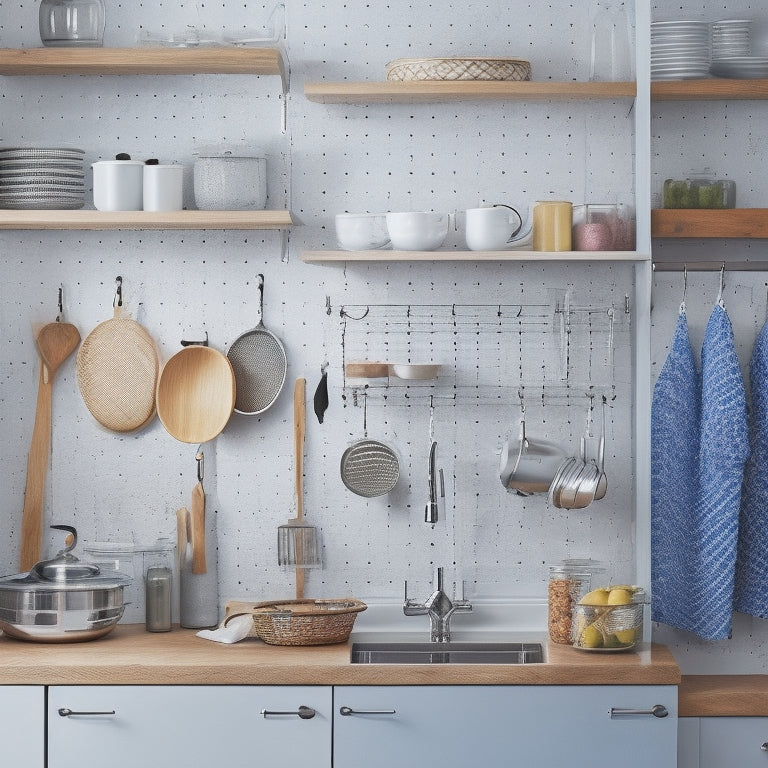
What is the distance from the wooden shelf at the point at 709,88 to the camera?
283 centimetres

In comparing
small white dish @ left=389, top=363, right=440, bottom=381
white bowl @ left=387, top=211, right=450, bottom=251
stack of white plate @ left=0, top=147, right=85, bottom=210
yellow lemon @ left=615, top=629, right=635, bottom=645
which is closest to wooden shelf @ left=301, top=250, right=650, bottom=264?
white bowl @ left=387, top=211, right=450, bottom=251

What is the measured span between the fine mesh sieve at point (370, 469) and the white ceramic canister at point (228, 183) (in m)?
0.69

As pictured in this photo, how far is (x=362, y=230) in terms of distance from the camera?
2.79m

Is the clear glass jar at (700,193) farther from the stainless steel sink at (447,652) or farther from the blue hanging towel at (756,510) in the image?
the stainless steel sink at (447,652)

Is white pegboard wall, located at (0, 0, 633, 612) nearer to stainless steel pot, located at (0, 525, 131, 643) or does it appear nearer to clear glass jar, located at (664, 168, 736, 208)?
clear glass jar, located at (664, 168, 736, 208)

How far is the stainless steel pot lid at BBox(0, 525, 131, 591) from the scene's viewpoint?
2707mm

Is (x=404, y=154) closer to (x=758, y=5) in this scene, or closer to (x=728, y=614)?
(x=758, y=5)

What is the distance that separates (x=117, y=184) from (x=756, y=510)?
1801mm

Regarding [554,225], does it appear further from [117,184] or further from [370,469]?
[117,184]

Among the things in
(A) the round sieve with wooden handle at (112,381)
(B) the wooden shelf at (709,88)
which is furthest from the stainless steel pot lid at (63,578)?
(B) the wooden shelf at (709,88)

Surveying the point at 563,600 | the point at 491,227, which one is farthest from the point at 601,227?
the point at 563,600

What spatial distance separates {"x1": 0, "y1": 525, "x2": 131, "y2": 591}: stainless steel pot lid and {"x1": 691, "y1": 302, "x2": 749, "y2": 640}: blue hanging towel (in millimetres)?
1442

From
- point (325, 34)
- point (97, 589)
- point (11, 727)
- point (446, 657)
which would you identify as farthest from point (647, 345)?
point (11, 727)

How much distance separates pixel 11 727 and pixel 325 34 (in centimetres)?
189
